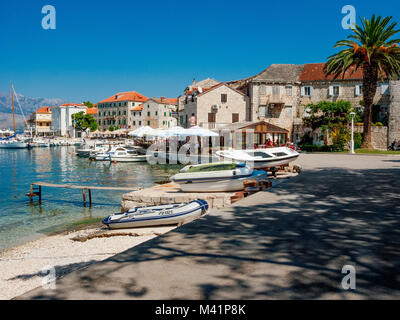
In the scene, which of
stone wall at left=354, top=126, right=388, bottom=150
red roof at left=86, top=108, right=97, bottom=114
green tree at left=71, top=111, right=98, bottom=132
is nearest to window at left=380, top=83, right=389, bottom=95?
stone wall at left=354, top=126, right=388, bottom=150

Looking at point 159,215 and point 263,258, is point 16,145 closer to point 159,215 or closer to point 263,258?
point 159,215

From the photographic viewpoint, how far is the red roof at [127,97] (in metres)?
121

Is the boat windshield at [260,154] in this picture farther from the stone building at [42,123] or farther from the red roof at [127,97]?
the stone building at [42,123]

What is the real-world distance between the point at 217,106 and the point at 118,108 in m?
82.5

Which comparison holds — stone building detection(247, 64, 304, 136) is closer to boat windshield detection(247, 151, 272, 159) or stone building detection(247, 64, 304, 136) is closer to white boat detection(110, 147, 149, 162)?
white boat detection(110, 147, 149, 162)

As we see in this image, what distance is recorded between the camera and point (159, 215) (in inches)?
437

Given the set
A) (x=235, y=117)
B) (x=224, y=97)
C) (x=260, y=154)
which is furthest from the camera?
(x=235, y=117)

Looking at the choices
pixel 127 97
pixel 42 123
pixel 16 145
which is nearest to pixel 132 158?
pixel 16 145

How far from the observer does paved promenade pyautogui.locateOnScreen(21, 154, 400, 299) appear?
3762 millimetres

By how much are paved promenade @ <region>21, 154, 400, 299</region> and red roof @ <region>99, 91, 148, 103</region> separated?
118m

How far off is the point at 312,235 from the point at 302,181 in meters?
7.17

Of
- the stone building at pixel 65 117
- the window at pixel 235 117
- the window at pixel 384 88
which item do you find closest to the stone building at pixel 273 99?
the window at pixel 235 117

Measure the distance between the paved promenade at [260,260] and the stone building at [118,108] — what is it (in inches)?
4356

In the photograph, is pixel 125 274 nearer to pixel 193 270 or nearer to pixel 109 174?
pixel 193 270
